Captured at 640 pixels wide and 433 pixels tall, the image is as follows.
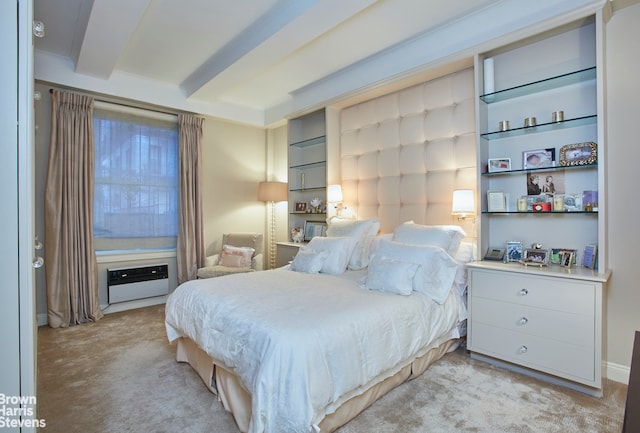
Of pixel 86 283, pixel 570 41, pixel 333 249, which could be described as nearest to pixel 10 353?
pixel 333 249

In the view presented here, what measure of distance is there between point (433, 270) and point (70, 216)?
3789mm

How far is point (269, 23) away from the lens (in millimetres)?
2766

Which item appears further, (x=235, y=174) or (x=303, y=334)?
(x=235, y=174)

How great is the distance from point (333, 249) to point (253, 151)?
2827 millimetres

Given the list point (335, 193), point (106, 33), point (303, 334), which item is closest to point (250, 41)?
point (106, 33)

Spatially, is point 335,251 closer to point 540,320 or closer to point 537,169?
point 540,320

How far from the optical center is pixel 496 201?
2.67 metres

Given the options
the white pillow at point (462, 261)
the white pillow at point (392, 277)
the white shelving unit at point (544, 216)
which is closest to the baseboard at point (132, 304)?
the white pillow at point (392, 277)

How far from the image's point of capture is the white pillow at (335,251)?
303 centimetres

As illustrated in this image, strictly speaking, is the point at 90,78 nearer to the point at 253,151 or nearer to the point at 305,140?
the point at 253,151

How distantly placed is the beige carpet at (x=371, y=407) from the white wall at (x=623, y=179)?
405mm

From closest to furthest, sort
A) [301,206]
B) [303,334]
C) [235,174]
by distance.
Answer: [303,334]
[301,206]
[235,174]

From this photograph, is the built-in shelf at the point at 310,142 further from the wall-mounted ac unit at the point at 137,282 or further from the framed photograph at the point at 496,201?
the wall-mounted ac unit at the point at 137,282

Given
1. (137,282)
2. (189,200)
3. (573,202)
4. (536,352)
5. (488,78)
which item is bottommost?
(536,352)
